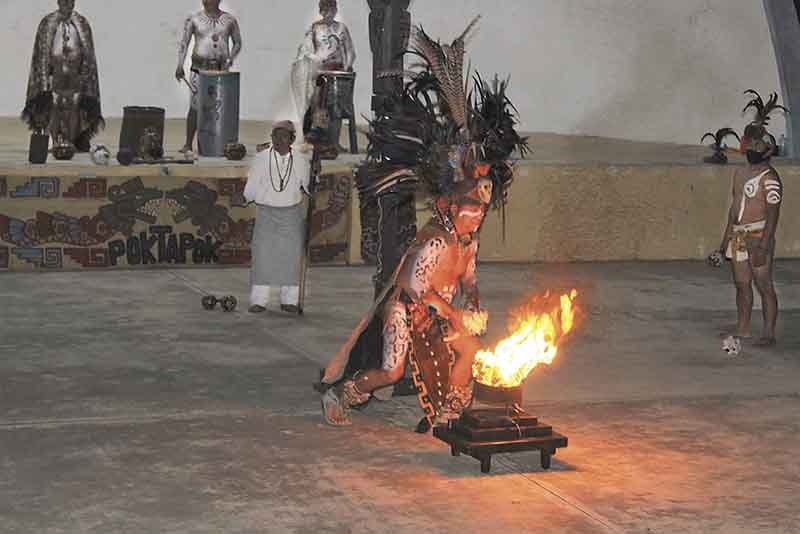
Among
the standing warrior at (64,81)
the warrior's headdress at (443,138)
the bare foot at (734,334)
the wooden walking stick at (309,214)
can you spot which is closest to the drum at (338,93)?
the standing warrior at (64,81)

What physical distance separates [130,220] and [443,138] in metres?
6.96

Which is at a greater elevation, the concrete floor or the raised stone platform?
the raised stone platform

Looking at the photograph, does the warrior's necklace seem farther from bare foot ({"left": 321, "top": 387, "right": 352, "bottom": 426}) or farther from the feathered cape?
the feathered cape

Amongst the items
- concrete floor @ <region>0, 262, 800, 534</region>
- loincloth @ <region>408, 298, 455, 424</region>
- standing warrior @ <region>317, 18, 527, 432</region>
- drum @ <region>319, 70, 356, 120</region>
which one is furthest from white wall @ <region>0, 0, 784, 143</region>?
loincloth @ <region>408, 298, 455, 424</region>

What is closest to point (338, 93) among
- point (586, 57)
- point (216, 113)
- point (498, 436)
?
point (216, 113)

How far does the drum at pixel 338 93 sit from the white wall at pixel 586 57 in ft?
22.4

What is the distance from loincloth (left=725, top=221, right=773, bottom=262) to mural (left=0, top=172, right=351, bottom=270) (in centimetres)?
507

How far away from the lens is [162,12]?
2370 centimetres

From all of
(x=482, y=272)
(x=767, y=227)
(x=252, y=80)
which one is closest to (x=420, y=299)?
(x=767, y=227)

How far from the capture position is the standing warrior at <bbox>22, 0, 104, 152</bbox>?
16.5 metres

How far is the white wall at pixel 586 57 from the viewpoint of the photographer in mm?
24047

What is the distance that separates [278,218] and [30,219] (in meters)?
3.15

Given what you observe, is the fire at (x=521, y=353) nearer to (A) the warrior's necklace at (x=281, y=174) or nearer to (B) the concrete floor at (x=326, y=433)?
(B) the concrete floor at (x=326, y=433)

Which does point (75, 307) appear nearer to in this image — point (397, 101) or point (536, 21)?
point (397, 101)
